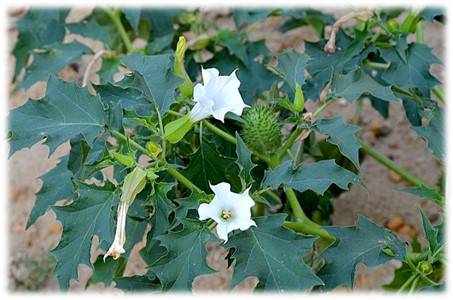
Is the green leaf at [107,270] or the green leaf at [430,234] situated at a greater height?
the green leaf at [430,234]

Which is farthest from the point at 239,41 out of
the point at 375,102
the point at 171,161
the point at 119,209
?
the point at 119,209

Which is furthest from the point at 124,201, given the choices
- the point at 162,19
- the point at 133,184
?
the point at 162,19

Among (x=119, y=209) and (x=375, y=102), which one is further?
(x=375, y=102)

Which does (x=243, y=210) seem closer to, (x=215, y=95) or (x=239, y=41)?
(x=215, y=95)

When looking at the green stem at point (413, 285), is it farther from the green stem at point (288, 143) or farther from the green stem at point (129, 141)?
the green stem at point (129, 141)

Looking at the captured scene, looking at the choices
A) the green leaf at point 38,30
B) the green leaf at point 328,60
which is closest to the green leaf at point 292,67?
the green leaf at point 328,60

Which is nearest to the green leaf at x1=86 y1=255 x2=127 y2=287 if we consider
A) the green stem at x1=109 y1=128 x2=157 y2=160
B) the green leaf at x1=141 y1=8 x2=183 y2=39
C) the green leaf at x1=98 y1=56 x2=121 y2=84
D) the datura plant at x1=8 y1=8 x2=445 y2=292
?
the datura plant at x1=8 y1=8 x2=445 y2=292
